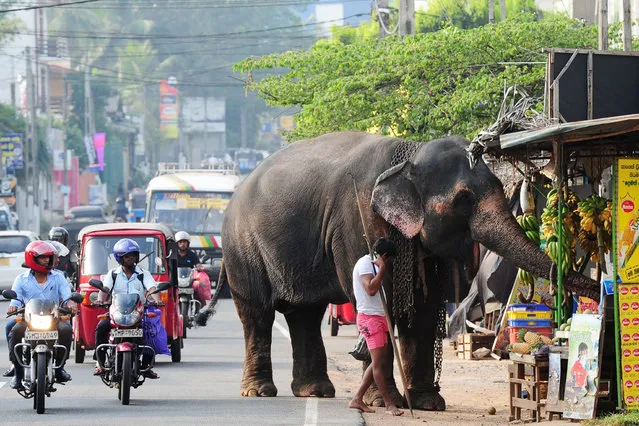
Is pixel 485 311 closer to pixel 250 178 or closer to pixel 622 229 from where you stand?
pixel 250 178

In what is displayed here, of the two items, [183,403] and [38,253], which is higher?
[38,253]

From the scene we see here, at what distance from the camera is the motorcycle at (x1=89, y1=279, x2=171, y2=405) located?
1377 cm

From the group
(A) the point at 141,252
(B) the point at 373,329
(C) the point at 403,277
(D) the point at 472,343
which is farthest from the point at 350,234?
(D) the point at 472,343

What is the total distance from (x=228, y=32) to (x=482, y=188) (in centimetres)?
14064

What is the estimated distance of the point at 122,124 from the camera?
131 m

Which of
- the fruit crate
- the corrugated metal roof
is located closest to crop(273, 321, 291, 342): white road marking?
the fruit crate

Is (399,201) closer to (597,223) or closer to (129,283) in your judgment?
(597,223)

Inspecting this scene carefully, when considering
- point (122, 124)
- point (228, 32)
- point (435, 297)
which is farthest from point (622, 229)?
point (228, 32)

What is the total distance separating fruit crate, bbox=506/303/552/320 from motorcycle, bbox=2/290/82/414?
643 centimetres

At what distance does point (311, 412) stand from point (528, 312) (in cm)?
571

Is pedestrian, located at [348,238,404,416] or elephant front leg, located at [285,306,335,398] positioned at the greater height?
pedestrian, located at [348,238,404,416]

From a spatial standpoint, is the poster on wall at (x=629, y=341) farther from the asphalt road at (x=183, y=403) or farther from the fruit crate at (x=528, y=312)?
the fruit crate at (x=528, y=312)

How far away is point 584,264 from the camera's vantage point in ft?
42.1

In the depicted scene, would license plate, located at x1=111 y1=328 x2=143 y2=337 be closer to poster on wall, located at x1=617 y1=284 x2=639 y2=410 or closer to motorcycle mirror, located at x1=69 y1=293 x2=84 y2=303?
motorcycle mirror, located at x1=69 y1=293 x2=84 y2=303
